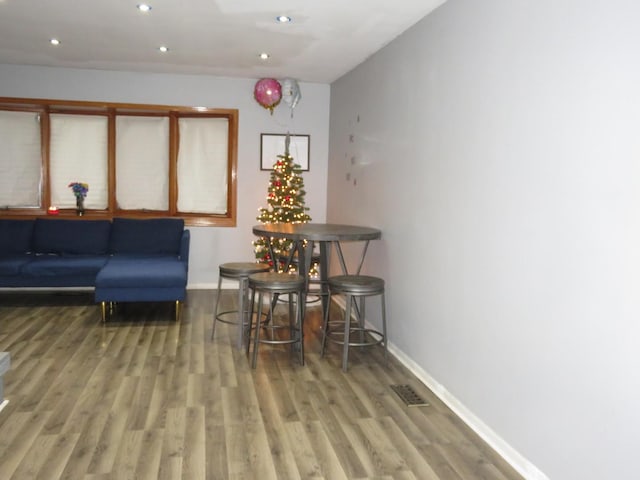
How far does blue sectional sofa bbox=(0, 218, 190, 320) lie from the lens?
5.39 meters

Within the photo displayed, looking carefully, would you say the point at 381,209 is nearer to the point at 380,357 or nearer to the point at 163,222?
the point at 380,357

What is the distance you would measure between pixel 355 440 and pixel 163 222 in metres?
4.28

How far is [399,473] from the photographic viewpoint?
2.75 m

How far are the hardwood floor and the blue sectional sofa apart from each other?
0.49 m

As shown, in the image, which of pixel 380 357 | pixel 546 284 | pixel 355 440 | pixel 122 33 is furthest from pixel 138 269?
pixel 546 284

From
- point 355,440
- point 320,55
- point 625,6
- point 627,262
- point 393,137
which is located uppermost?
point 320,55

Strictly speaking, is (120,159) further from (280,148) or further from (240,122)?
(280,148)

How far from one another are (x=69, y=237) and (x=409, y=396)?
442cm

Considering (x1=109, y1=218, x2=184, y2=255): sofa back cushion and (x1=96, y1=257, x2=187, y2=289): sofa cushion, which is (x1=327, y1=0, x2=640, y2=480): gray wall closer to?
(x1=96, y1=257, x2=187, y2=289): sofa cushion

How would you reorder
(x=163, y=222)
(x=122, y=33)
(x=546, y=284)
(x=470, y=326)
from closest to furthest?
(x=546, y=284) < (x=470, y=326) < (x=122, y=33) < (x=163, y=222)

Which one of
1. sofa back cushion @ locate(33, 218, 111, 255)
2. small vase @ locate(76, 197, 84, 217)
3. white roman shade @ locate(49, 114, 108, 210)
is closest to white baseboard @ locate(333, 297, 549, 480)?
sofa back cushion @ locate(33, 218, 111, 255)

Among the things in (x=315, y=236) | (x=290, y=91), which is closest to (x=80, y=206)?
(x=290, y=91)

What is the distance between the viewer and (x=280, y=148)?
23.5ft

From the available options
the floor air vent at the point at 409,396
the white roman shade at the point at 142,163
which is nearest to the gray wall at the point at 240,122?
the white roman shade at the point at 142,163
